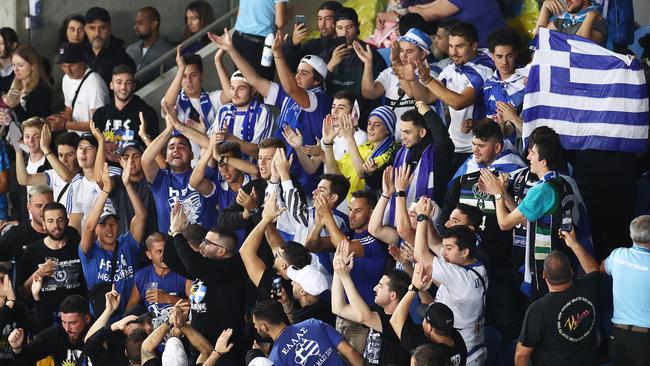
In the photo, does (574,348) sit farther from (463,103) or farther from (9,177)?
(9,177)

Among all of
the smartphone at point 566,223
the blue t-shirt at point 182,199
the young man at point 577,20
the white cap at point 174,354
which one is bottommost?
the white cap at point 174,354

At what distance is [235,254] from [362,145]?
1.59 metres

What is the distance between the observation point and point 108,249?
553 inches

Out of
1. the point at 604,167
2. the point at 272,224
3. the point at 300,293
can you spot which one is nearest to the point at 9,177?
the point at 272,224

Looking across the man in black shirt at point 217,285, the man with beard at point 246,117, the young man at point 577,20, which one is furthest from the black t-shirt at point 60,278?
the young man at point 577,20

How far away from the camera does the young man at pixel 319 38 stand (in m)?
14.8

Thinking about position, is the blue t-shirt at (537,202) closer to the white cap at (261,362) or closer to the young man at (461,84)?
the young man at (461,84)

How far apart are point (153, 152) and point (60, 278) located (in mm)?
1447

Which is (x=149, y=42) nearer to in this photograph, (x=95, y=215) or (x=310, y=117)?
(x=95, y=215)

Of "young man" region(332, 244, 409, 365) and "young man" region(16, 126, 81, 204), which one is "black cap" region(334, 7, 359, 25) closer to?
"young man" region(16, 126, 81, 204)

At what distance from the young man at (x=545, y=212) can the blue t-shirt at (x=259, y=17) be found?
15.1 ft

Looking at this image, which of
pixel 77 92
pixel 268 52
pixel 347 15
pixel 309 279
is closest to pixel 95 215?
pixel 77 92

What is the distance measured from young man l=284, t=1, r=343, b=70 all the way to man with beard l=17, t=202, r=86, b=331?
283 cm

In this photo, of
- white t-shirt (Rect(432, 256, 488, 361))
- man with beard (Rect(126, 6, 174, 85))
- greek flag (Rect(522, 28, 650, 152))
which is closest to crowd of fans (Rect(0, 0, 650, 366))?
white t-shirt (Rect(432, 256, 488, 361))
